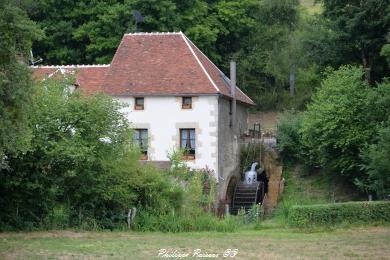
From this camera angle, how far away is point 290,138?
42.2m

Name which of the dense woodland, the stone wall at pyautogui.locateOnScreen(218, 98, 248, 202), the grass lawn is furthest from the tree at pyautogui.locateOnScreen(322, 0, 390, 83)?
the grass lawn

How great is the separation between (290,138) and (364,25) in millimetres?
7805

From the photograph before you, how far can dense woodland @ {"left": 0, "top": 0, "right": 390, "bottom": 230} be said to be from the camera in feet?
89.0

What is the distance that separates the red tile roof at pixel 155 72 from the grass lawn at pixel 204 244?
40.0ft

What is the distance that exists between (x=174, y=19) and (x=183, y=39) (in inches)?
410

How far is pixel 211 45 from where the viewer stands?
54.4 meters

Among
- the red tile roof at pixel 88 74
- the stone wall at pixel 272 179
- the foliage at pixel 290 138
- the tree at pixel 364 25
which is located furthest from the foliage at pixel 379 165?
the red tile roof at pixel 88 74

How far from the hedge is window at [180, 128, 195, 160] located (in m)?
10.4

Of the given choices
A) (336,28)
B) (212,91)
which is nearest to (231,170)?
(212,91)

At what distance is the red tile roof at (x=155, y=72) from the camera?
127 feet

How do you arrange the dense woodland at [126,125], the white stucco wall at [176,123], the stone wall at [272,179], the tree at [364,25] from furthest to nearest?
the tree at [364,25]
the stone wall at [272,179]
the white stucco wall at [176,123]
the dense woodland at [126,125]

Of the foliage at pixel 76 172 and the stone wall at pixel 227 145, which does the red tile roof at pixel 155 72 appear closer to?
the stone wall at pixel 227 145

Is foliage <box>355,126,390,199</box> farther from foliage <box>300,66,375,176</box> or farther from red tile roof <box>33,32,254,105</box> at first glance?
red tile roof <box>33,32,254,105</box>

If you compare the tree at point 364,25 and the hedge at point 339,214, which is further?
the tree at point 364,25
